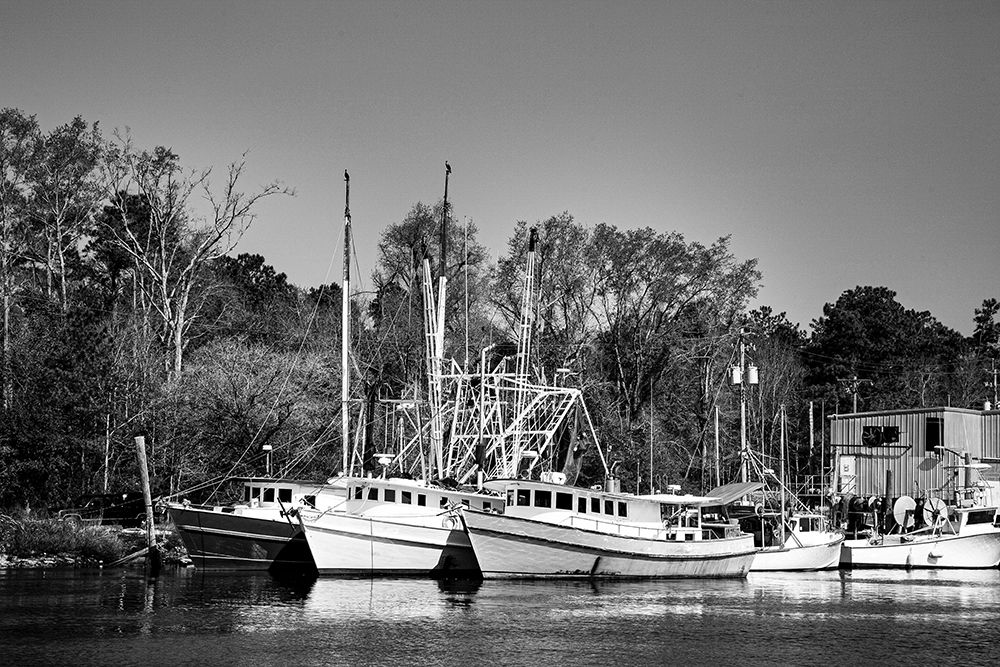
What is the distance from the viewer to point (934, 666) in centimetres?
3025

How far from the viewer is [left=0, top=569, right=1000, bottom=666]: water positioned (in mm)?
30281

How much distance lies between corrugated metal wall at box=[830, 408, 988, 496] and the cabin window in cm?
588

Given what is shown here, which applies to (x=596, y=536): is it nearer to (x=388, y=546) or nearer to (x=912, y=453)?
(x=388, y=546)

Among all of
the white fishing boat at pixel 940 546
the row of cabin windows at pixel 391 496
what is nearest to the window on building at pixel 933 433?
the white fishing boat at pixel 940 546

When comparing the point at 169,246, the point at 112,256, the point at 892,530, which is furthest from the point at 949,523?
the point at 112,256

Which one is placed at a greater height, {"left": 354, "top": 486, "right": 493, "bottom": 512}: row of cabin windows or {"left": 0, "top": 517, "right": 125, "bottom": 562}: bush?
{"left": 354, "top": 486, "right": 493, "bottom": 512}: row of cabin windows

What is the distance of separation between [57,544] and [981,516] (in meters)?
40.9

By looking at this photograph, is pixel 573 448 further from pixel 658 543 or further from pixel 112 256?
pixel 112 256

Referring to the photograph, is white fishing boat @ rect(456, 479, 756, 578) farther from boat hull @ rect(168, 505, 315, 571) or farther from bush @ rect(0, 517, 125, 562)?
bush @ rect(0, 517, 125, 562)

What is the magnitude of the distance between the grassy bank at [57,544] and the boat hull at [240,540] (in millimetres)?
1963

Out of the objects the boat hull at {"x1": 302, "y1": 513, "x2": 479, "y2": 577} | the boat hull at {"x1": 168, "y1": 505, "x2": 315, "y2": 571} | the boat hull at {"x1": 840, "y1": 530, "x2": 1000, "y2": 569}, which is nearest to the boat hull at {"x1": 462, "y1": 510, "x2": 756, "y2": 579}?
the boat hull at {"x1": 302, "y1": 513, "x2": 479, "y2": 577}

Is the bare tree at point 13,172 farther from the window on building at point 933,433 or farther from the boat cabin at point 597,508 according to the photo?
the window on building at point 933,433

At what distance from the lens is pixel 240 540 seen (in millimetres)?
48906

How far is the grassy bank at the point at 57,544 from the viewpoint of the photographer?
47906 mm
